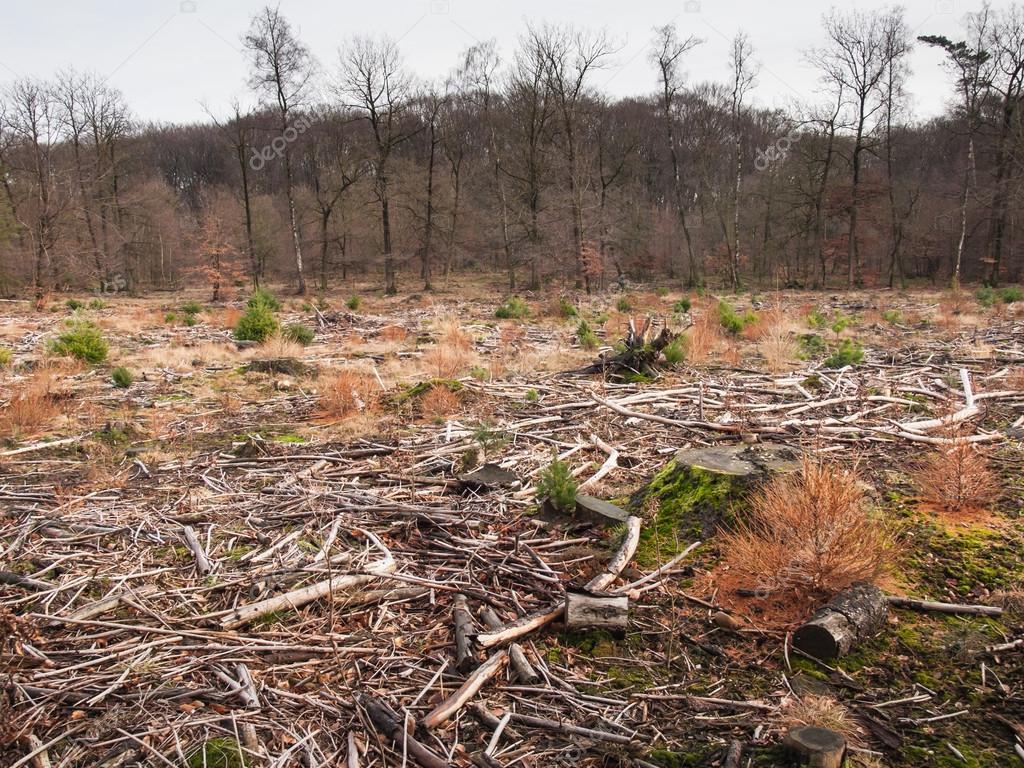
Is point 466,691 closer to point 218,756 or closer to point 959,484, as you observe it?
point 218,756

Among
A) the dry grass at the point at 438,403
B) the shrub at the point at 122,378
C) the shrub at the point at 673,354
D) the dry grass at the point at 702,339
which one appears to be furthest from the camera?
the dry grass at the point at 702,339

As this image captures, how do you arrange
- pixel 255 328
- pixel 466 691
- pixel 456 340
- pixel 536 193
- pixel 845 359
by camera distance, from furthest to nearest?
1. pixel 536 193
2. pixel 255 328
3. pixel 456 340
4. pixel 845 359
5. pixel 466 691

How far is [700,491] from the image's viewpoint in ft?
13.4

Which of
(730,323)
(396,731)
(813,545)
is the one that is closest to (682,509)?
(813,545)

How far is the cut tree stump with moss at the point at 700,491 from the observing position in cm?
391

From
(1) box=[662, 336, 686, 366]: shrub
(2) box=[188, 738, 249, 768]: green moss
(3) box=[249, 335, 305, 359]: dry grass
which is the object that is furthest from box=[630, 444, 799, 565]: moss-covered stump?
(3) box=[249, 335, 305, 359]: dry grass

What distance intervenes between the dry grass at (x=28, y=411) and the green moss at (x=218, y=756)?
249 inches

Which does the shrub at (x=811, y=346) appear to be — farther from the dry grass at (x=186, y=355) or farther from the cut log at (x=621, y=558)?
the dry grass at (x=186, y=355)

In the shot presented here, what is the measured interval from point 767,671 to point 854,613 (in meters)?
0.51

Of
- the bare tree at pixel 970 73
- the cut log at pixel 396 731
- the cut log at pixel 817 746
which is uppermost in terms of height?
the bare tree at pixel 970 73

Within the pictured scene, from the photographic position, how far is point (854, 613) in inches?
115

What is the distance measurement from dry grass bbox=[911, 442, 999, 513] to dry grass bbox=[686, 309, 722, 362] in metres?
5.73

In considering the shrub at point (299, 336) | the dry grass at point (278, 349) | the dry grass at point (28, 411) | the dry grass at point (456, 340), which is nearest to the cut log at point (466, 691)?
the dry grass at point (28, 411)

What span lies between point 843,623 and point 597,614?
108cm
